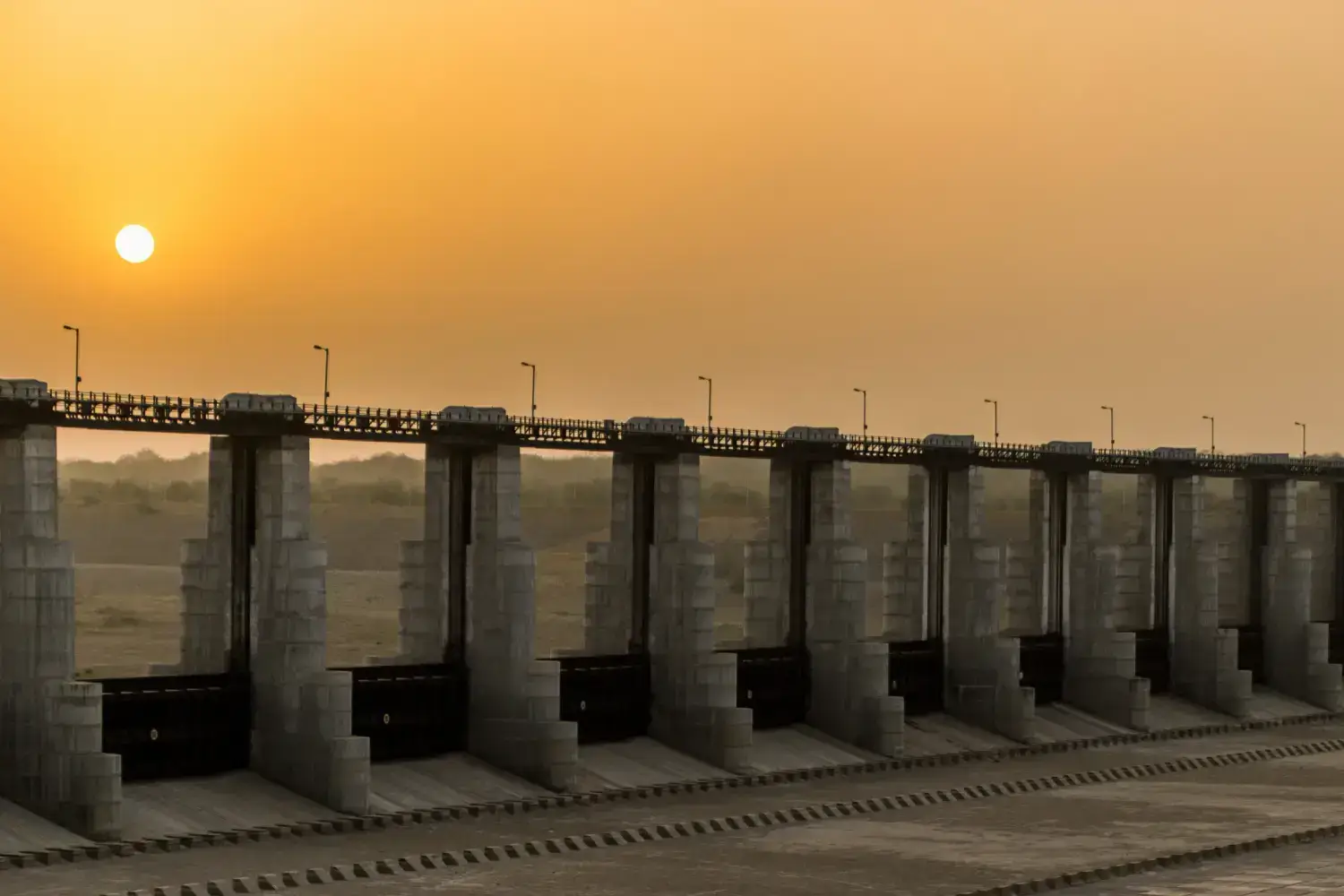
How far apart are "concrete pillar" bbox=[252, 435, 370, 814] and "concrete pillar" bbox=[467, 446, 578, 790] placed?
8.79 m

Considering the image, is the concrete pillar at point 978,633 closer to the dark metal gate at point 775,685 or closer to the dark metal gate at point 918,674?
the dark metal gate at point 918,674

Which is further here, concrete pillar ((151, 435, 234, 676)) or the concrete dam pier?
concrete pillar ((151, 435, 234, 676))

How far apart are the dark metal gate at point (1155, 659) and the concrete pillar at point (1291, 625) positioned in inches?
476

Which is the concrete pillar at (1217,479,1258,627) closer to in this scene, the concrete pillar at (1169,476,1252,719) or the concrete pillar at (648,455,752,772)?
the concrete pillar at (1169,476,1252,719)

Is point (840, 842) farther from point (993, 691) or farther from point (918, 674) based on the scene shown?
point (993, 691)

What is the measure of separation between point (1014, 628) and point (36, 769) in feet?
222

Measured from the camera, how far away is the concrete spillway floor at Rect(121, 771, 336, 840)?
250 ft

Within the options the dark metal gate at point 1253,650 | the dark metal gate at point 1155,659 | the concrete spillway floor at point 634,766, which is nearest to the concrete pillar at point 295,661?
the concrete spillway floor at point 634,766

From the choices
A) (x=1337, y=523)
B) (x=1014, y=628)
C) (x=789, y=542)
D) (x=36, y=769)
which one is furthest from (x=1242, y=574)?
(x=36, y=769)

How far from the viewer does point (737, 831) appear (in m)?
83.2

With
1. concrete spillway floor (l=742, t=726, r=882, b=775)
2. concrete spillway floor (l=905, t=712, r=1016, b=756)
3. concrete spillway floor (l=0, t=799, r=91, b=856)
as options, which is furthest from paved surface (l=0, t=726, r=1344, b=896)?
concrete spillway floor (l=905, t=712, r=1016, b=756)

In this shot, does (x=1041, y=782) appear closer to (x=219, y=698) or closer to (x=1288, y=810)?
(x=1288, y=810)

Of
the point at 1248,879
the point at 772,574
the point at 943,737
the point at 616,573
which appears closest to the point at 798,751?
the point at 772,574

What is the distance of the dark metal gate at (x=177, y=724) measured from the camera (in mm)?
80938
